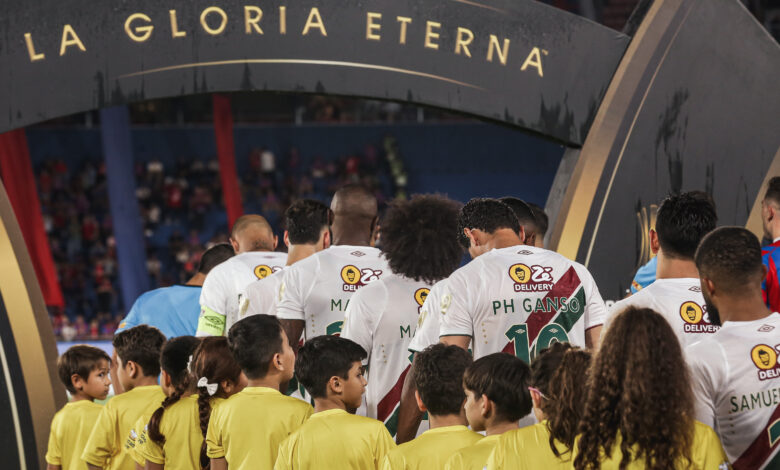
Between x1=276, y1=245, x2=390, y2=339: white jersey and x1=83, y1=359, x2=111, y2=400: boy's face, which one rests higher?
x1=276, y1=245, x2=390, y2=339: white jersey

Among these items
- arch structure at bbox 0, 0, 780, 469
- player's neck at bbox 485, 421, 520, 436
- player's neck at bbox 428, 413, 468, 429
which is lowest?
player's neck at bbox 428, 413, 468, 429

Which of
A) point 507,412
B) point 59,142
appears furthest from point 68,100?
point 59,142

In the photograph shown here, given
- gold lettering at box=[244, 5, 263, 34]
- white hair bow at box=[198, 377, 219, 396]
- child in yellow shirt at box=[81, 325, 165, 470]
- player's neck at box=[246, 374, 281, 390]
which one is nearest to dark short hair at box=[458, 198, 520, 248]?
player's neck at box=[246, 374, 281, 390]

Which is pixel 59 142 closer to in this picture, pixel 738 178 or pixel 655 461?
pixel 738 178

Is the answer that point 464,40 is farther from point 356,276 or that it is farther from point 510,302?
point 510,302

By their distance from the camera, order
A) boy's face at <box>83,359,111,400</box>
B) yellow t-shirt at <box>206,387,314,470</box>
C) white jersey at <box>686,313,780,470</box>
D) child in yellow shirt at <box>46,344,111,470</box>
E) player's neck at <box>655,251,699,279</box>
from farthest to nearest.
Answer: boy's face at <box>83,359,111,400</box>
child in yellow shirt at <box>46,344,111,470</box>
yellow t-shirt at <box>206,387,314,470</box>
player's neck at <box>655,251,699,279</box>
white jersey at <box>686,313,780,470</box>

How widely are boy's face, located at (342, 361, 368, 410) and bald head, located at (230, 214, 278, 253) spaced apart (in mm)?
2710

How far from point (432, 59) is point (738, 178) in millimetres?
2240

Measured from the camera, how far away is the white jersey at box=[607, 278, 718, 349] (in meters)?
3.74

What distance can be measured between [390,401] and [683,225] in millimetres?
1573

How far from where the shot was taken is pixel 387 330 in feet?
14.7

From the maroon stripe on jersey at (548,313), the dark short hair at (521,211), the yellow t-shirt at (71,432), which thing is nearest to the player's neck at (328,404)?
the maroon stripe on jersey at (548,313)

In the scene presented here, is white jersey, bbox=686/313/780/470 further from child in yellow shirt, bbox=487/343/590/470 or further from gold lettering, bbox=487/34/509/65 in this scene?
gold lettering, bbox=487/34/509/65

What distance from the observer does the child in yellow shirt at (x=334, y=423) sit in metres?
3.62
